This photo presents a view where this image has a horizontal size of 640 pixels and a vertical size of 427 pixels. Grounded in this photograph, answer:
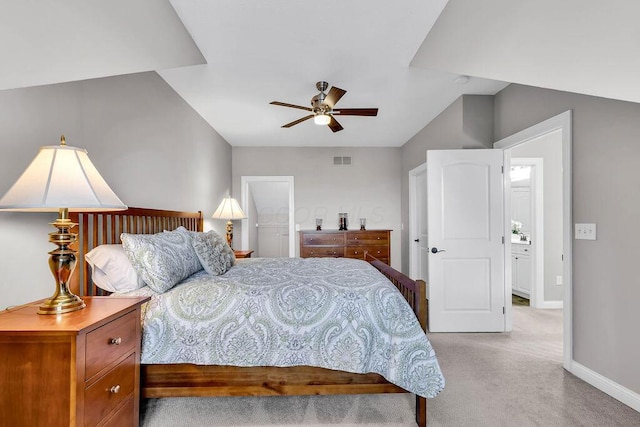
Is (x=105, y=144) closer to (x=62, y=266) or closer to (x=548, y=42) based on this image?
(x=62, y=266)

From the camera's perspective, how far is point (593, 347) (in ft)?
7.26

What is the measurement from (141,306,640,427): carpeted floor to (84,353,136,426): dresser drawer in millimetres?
462

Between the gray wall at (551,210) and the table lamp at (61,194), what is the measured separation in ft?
15.6

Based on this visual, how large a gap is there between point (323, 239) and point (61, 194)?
12.9 ft

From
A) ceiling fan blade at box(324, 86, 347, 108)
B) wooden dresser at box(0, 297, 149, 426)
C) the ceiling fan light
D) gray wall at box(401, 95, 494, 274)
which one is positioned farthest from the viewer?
gray wall at box(401, 95, 494, 274)

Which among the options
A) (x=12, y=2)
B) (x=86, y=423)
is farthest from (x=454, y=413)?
(x=12, y=2)

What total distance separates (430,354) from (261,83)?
2740 millimetres

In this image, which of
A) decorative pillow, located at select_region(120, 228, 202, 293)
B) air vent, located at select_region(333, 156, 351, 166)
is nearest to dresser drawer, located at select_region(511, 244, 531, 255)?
air vent, located at select_region(333, 156, 351, 166)

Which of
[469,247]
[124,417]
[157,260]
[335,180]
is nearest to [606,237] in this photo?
[469,247]

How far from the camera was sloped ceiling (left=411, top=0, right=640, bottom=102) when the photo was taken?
131cm

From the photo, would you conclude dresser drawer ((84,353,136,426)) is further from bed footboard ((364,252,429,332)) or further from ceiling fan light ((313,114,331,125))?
ceiling fan light ((313,114,331,125))

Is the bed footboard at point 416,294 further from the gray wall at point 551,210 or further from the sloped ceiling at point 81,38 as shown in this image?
the gray wall at point 551,210

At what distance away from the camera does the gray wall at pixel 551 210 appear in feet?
13.6

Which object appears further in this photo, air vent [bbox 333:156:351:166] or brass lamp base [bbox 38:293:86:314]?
air vent [bbox 333:156:351:166]
